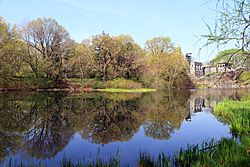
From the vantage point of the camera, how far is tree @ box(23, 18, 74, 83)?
3784cm

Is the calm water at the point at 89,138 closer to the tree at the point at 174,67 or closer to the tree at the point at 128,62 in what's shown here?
the tree at the point at 128,62

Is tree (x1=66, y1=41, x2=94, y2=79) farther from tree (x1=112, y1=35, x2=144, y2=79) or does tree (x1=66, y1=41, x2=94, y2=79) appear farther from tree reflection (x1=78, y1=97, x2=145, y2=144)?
tree reflection (x1=78, y1=97, x2=145, y2=144)

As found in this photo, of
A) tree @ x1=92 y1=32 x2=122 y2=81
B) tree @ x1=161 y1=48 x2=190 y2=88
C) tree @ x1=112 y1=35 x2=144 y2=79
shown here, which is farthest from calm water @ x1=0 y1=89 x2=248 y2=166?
tree @ x1=161 y1=48 x2=190 y2=88

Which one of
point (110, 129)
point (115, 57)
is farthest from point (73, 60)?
point (110, 129)

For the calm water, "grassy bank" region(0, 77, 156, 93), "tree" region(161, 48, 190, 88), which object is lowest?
the calm water

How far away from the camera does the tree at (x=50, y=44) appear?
3784 centimetres

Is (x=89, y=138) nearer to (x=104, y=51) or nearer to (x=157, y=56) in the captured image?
(x=104, y=51)

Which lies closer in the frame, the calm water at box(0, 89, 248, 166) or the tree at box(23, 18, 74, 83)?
the calm water at box(0, 89, 248, 166)

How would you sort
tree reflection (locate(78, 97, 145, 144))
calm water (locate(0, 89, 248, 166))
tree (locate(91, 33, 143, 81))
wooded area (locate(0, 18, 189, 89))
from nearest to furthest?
calm water (locate(0, 89, 248, 166)), tree reflection (locate(78, 97, 145, 144)), wooded area (locate(0, 18, 189, 89)), tree (locate(91, 33, 143, 81))

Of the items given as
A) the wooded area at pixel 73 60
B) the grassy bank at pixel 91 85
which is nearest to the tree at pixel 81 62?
the wooded area at pixel 73 60

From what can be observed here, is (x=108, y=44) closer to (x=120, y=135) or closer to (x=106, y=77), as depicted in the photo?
(x=106, y=77)

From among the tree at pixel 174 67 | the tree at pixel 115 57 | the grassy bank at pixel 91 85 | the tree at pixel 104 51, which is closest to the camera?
the grassy bank at pixel 91 85

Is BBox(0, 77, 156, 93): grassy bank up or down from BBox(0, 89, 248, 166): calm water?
up

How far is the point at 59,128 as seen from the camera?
380 inches
